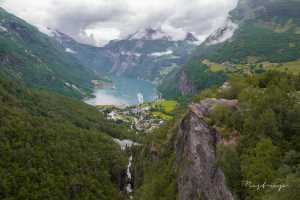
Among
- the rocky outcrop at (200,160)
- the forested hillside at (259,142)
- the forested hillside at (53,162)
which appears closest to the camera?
the forested hillside at (259,142)

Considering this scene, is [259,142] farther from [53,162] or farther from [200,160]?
[53,162]

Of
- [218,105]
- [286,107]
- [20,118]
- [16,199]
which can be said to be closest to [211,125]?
[218,105]

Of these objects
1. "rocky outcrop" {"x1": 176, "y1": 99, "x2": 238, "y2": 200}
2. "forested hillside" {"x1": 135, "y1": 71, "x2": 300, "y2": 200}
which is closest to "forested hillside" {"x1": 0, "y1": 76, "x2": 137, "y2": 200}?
"forested hillside" {"x1": 135, "y1": 71, "x2": 300, "y2": 200}

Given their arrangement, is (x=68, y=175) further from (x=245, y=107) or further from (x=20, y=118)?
(x=245, y=107)

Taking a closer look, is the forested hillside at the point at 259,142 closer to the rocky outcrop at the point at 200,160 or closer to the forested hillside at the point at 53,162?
the rocky outcrop at the point at 200,160

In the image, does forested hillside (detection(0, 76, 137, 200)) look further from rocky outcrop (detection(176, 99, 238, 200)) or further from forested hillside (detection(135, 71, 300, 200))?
rocky outcrop (detection(176, 99, 238, 200))

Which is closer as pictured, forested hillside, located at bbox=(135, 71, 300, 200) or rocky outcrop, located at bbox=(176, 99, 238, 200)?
forested hillside, located at bbox=(135, 71, 300, 200)

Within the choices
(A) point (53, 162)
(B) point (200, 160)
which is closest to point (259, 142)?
(B) point (200, 160)

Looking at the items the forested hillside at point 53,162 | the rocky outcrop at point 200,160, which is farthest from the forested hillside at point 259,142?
the forested hillside at point 53,162
